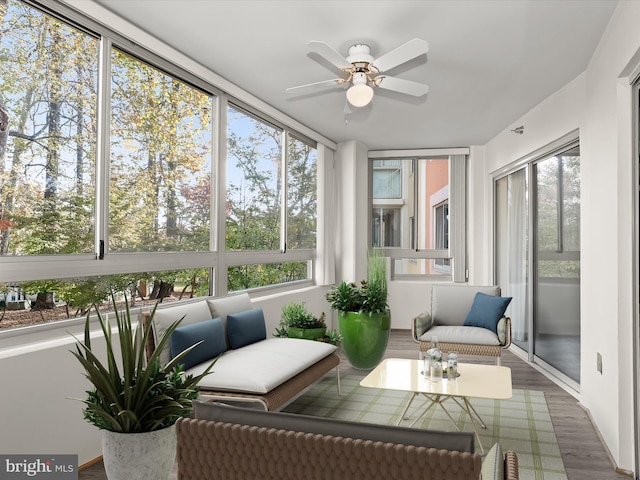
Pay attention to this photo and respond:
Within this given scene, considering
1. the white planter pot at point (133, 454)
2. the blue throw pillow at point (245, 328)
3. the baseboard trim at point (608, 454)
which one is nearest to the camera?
the white planter pot at point (133, 454)

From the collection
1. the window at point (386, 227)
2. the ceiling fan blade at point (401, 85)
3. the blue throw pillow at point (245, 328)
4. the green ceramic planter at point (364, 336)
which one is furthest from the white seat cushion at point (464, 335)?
the window at point (386, 227)

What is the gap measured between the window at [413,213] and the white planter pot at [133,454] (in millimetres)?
5862

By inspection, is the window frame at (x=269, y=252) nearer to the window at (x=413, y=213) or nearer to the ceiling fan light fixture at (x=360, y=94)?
the window at (x=413, y=213)

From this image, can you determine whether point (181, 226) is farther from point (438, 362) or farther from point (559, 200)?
point (559, 200)

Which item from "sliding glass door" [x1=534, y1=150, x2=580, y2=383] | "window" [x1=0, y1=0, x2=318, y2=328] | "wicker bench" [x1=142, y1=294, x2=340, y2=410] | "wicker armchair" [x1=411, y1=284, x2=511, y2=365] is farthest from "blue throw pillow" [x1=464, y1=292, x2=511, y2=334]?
"window" [x1=0, y1=0, x2=318, y2=328]

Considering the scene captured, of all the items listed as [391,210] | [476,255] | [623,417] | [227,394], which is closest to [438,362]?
[623,417]

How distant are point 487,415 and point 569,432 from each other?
58cm

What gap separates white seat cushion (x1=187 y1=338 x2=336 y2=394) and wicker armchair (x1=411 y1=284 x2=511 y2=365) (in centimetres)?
111

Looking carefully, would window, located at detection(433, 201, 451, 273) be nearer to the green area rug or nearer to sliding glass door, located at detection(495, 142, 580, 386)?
sliding glass door, located at detection(495, 142, 580, 386)

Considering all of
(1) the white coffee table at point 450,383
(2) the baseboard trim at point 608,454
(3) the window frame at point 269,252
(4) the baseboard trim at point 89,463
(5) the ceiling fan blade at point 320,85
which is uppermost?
(5) the ceiling fan blade at point 320,85

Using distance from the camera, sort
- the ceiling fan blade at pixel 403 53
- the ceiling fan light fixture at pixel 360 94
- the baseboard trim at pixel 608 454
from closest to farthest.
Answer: the baseboard trim at pixel 608 454 → the ceiling fan blade at pixel 403 53 → the ceiling fan light fixture at pixel 360 94

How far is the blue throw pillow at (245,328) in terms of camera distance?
3.75 meters

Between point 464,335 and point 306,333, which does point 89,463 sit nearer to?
point 306,333

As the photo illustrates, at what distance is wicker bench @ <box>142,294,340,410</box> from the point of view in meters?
2.99
